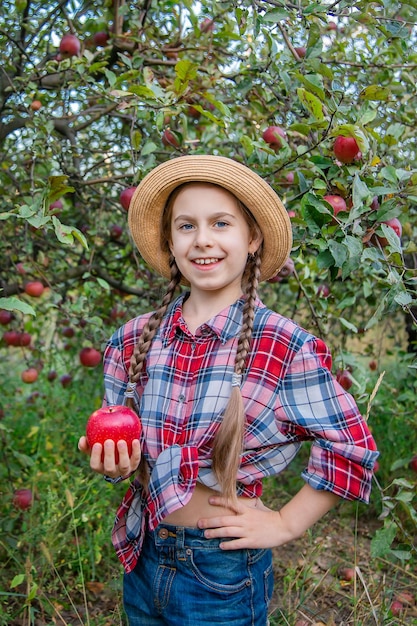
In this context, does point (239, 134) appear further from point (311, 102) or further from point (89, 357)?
point (89, 357)

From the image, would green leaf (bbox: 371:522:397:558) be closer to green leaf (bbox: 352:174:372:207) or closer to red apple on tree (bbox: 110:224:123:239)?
green leaf (bbox: 352:174:372:207)

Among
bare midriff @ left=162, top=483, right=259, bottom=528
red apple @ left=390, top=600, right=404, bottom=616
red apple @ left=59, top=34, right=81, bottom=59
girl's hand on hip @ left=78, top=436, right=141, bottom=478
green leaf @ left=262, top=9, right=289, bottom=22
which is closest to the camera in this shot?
girl's hand on hip @ left=78, top=436, right=141, bottom=478

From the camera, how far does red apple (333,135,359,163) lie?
162 centimetres

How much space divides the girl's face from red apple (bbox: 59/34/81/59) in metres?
1.32

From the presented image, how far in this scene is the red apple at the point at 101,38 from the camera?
278cm

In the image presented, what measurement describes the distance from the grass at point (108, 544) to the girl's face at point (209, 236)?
2.19ft

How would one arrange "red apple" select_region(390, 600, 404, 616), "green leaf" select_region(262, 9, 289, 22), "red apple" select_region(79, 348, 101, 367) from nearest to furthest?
1. "green leaf" select_region(262, 9, 289, 22)
2. "red apple" select_region(390, 600, 404, 616)
3. "red apple" select_region(79, 348, 101, 367)

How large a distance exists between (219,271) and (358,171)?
45cm

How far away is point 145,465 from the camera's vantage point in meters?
1.49

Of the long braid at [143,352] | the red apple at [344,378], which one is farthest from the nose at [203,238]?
the red apple at [344,378]

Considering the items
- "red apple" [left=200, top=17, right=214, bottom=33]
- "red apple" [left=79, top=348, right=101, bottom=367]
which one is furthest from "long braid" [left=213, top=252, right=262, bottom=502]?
"red apple" [left=200, top=17, right=214, bottom=33]

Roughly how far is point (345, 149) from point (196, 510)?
940mm

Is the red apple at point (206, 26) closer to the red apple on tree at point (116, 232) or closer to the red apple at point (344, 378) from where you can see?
the red apple on tree at point (116, 232)

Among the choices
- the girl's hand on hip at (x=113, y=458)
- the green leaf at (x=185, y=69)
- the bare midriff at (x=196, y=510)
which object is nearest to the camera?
the girl's hand on hip at (x=113, y=458)
